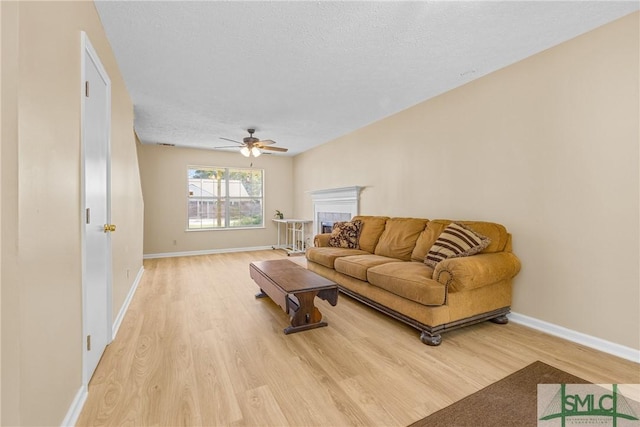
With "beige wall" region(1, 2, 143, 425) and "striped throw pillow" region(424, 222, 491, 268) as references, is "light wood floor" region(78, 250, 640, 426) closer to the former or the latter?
"beige wall" region(1, 2, 143, 425)

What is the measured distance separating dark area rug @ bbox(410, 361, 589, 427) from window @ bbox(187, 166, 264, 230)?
20.5ft

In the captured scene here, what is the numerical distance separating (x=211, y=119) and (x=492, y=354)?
14.8 ft

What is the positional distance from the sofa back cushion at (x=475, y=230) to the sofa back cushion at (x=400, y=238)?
4.2 inches

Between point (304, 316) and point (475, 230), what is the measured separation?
191 cm

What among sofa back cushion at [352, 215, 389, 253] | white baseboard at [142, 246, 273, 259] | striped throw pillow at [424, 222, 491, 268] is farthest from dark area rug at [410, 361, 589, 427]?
white baseboard at [142, 246, 273, 259]

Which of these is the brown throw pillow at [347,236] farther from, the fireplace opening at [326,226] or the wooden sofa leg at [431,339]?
the wooden sofa leg at [431,339]

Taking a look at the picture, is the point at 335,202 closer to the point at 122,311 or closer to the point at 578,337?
the point at 122,311

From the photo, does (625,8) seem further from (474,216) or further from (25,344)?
(25,344)

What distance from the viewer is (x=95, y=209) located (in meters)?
1.95

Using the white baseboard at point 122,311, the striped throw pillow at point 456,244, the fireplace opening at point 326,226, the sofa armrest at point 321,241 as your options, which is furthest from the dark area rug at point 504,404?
the fireplace opening at point 326,226

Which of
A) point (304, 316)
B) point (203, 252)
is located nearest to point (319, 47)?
point (304, 316)

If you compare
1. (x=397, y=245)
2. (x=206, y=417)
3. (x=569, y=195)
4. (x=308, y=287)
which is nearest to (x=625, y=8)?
(x=569, y=195)

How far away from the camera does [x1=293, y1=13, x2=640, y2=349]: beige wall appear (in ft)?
6.98

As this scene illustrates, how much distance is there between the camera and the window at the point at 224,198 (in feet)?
21.9
